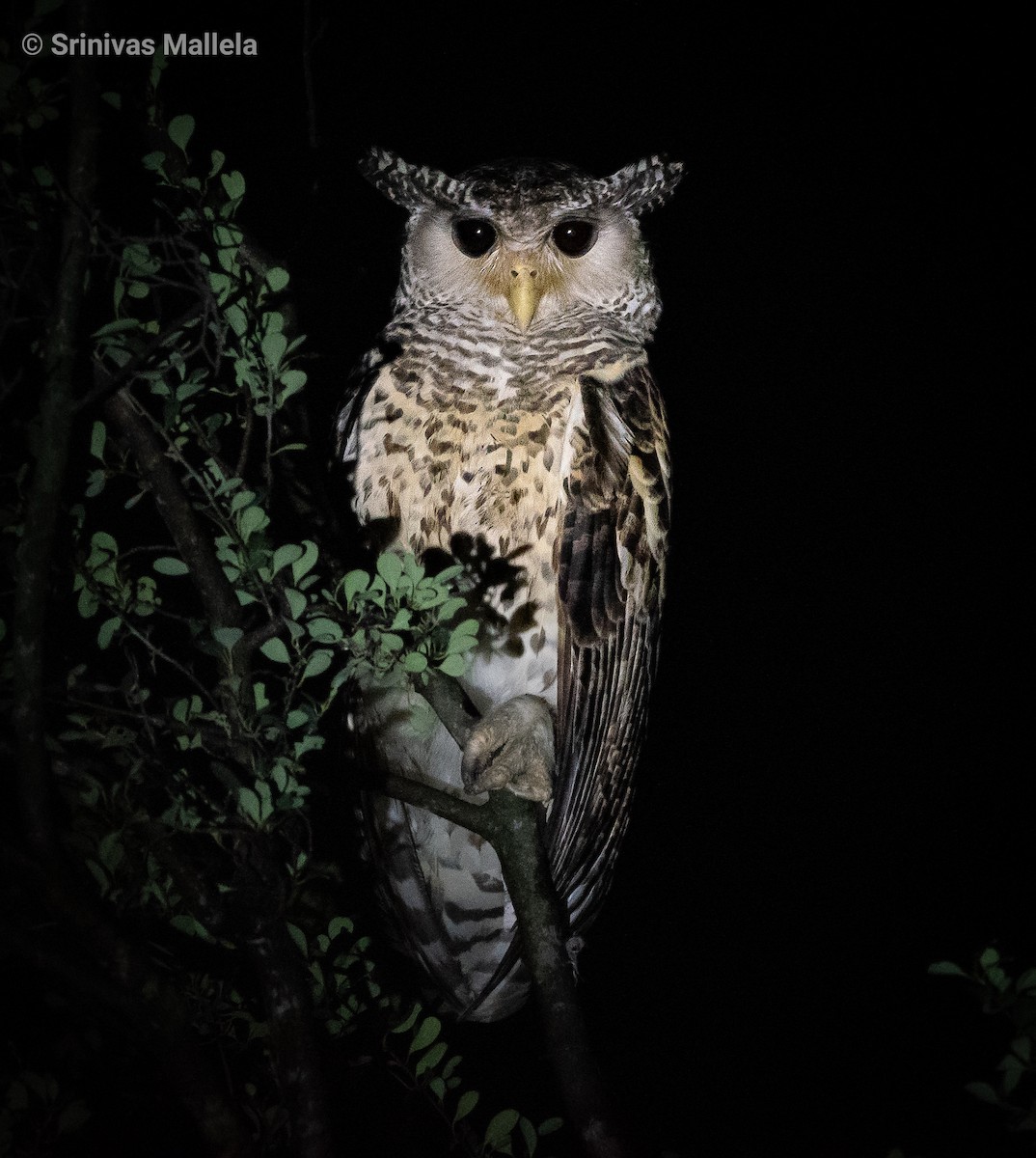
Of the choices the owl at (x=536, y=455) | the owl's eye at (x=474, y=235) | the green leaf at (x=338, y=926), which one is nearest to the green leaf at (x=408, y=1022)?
the green leaf at (x=338, y=926)

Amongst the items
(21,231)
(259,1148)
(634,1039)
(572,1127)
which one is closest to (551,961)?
(572,1127)

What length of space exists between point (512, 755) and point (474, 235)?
2.48 feet

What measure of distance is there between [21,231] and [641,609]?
3.04ft

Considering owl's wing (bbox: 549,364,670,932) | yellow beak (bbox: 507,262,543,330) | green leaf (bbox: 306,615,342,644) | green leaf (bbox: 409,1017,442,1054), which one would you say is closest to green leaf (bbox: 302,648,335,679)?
green leaf (bbox: 306,615,342,644)

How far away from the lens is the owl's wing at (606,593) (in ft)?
4.39

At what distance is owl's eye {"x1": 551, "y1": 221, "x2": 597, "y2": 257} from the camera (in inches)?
56.3

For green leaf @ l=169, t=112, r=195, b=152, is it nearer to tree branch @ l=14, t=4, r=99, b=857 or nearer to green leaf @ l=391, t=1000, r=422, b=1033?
tree branch @ l=14, t=4, r=99, b=857

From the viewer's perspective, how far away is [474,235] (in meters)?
1.46

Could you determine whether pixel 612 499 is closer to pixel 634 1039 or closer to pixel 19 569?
pixel 19 569

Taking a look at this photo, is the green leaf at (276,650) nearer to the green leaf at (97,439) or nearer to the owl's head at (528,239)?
the green leaf at (97,439)

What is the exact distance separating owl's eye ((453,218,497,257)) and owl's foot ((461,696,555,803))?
67 centimetres

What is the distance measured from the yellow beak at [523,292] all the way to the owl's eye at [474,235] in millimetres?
82

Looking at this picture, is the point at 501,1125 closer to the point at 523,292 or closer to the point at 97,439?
the point at 97,439

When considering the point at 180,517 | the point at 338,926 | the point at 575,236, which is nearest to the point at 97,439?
the point at 180,517
